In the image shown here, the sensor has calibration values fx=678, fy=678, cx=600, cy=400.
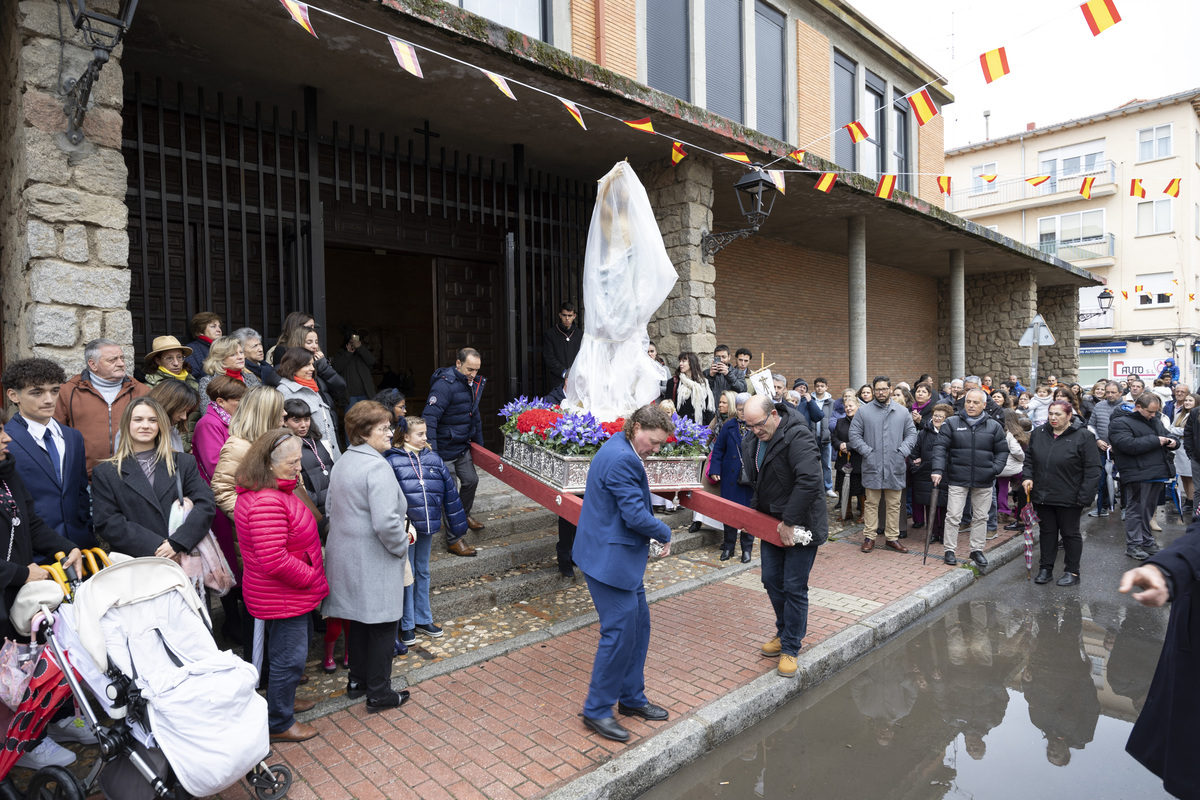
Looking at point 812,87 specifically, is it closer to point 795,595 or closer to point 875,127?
point 875,127

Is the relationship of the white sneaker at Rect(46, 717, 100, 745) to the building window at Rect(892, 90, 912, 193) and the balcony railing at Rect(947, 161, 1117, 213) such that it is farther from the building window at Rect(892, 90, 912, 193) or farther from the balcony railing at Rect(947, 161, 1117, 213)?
the balcony railing at Rect(947, 161, 1117, 213)

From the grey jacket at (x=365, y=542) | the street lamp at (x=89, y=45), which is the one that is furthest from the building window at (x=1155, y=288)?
the street lamp at (x=89, y=45)

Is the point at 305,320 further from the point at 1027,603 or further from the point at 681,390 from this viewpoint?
the point at 1027,603

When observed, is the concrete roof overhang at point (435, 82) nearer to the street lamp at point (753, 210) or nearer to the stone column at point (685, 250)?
the stone column at point (685, 250)

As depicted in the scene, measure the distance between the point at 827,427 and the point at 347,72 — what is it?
667 centimetres

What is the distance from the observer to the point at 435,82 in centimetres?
635

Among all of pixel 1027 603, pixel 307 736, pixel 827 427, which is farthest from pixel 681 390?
pixel 307 736

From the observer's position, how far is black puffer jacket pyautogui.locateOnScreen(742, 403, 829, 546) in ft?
14.4

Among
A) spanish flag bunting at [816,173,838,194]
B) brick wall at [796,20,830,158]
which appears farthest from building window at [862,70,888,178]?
spanish flag bunting at [816,173,838,194]

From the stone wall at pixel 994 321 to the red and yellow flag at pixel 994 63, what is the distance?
35.6 ft

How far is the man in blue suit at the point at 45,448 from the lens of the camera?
336 centimetres

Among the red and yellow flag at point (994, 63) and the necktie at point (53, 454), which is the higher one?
the red and yellow flag at point (994, 63)

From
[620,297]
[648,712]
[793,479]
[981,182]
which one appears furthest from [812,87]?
[981,182]

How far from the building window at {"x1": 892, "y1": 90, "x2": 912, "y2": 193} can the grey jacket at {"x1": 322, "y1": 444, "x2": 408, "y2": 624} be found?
1536 cm
